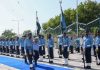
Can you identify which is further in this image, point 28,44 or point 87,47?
point 28,44

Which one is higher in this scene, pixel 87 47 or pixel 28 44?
pixel 28 44

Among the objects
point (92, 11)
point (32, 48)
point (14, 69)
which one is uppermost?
point (92, 11)

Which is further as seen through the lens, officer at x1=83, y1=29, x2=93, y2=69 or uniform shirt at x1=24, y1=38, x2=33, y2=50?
uniform shirt at x1=24, y1=38, x2=33, y2=50

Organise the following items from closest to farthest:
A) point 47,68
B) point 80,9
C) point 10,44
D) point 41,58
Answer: point 47,68 < point 41,58 < point 10,44 < point 80,9

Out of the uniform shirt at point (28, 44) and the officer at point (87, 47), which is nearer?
the officer at point (87, 47)

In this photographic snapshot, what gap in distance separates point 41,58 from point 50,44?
306 centimetres

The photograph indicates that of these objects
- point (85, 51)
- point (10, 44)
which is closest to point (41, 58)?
point (85, 51)

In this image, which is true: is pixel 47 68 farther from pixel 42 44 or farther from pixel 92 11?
pixel 92 11

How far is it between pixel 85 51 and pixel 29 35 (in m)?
3.56

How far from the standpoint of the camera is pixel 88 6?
200ft

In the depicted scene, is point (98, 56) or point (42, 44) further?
point (42, 44)

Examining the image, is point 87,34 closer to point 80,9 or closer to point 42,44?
point 42,44

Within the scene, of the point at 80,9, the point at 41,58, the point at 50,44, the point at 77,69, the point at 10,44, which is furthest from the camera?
the point at 80,9

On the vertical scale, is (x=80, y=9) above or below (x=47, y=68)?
above
